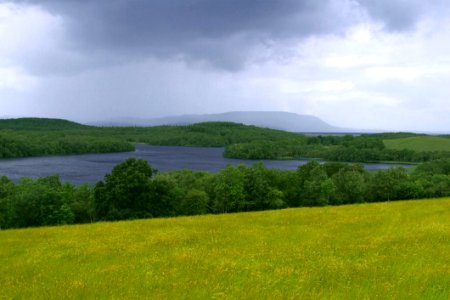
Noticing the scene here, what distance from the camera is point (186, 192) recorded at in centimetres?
7894

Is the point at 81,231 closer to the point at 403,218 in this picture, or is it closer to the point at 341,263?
the point at 341,263

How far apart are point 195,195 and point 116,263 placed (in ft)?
199

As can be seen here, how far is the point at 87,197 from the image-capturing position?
7000cm

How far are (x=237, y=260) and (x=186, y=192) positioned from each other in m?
64.5

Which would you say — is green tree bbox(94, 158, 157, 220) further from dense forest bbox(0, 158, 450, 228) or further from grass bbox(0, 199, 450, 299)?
grass bbox(0, 199, 450, 299)

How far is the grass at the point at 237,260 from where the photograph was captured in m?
11.7

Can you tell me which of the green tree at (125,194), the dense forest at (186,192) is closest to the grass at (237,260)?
the green tree at (125,194)

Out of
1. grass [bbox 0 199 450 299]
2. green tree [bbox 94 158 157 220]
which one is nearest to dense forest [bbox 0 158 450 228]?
green tree [bbox 94 158 157 220]

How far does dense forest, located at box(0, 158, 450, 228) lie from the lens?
187 feet

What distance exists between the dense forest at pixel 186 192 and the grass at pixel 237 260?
3484 cm

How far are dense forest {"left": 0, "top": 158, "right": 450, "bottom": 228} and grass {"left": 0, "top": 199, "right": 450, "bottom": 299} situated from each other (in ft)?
114

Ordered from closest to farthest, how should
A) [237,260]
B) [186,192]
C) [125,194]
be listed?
[237,260] → [125,194] → [186,192]

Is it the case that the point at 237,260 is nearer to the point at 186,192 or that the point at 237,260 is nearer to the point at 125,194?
the point at 125,194

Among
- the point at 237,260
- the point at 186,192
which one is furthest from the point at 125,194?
the point at 237,260
